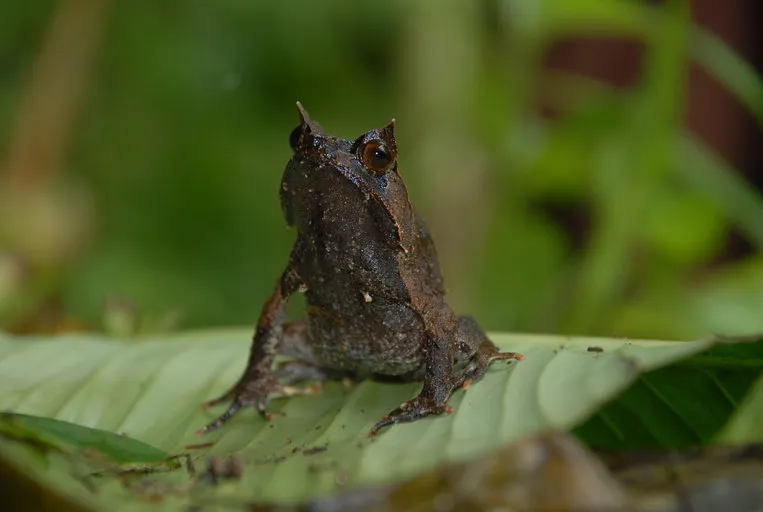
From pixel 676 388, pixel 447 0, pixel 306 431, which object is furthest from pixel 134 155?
pixel 676 388

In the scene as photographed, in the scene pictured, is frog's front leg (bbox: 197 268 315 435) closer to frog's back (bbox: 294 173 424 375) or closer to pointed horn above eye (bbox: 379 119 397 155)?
frog's back (bbox: 294 173 424 375)

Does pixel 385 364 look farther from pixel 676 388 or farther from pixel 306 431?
pixel 676 388

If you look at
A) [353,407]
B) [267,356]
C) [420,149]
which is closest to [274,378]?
[267,356]

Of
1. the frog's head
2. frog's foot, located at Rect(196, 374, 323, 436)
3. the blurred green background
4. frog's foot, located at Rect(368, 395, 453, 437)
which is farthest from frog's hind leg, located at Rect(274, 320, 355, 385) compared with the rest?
the blurred green background

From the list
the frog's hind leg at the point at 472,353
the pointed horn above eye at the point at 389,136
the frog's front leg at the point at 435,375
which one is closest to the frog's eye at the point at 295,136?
the pointed horn above eye at the point at 389,136

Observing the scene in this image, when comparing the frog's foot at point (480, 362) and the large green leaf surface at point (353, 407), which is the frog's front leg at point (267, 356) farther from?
the frog's foot at point (480, 362)
